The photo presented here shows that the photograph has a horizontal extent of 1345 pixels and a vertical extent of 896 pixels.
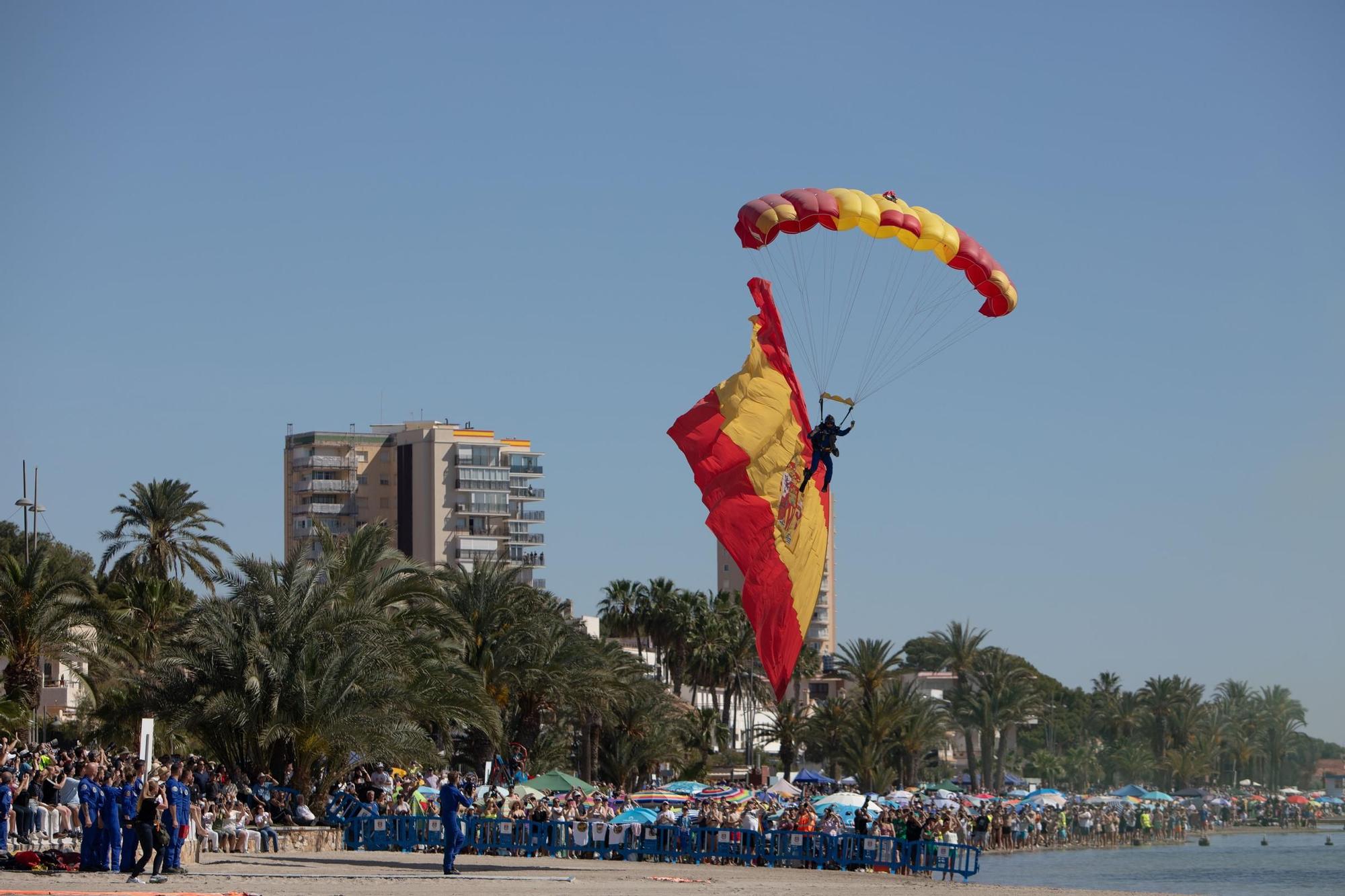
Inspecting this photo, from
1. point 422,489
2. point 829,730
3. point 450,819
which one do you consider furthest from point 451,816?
point 422,489

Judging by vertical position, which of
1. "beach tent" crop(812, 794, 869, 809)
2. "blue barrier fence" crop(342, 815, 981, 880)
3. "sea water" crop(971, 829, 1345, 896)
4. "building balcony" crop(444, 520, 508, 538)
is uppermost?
"building balcony" crop(444, 520, 508, 538)

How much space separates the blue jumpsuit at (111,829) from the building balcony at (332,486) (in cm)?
10388

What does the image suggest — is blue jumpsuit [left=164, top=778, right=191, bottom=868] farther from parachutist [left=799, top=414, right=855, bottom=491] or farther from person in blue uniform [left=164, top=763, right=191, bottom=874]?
parachutist [left=799, top=414, right=855, bottom=491]

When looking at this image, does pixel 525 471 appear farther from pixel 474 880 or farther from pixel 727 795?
pixel 474 880

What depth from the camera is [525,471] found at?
126750mm

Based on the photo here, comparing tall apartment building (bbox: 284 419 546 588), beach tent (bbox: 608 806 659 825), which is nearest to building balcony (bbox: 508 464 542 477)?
tall apartment building (bbox: 284 419 546 588)

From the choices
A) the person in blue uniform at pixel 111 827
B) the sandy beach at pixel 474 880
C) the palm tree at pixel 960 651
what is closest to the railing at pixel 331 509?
the palm tree at pixel 960 651

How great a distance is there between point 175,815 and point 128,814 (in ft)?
1.84

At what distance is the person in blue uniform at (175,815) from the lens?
19984 millimetres

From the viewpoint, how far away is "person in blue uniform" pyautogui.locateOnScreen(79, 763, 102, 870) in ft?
66.4

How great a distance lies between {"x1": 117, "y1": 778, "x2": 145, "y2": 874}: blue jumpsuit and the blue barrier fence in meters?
8.60

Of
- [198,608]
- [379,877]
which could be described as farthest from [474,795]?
[379,877]

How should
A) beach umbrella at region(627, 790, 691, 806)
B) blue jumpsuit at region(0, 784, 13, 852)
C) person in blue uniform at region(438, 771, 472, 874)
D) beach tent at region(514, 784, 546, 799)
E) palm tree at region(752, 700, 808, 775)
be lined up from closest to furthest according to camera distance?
blue jumpsuit at region(0, 784, 13, 852) → person in blue uniform at region(438, 771, 472, 874) → beach tent at region(514, 784, 546, 799) → beach umbrella at region(627, 790, 691, 806) → palm tree at region(752, 700, 808, 775)

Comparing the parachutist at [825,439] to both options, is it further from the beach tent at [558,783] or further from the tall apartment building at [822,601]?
the tall apartment building at [822,601]
